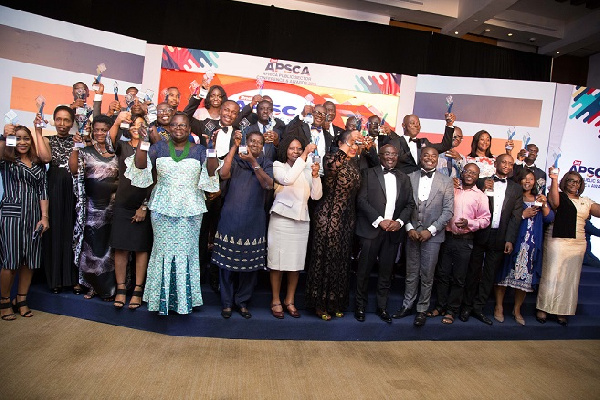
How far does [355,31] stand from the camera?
823cm

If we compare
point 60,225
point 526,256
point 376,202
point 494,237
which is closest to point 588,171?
point 526,256

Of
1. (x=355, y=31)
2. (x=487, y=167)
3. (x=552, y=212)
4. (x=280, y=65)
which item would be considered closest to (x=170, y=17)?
(x=280, y=65)

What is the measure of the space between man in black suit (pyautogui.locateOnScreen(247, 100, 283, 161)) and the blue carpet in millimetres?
1317

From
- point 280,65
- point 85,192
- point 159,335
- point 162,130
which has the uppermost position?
point 280,65

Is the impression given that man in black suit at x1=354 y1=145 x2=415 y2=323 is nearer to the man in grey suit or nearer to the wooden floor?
the man in grey suit

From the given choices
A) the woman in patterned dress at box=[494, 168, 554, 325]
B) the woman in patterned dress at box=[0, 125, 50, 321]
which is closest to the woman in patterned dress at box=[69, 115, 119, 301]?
the woman in patterned dress at box=[0, 125, 50, 321]

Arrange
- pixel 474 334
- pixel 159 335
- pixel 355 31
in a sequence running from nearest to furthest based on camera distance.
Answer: pixel 159 335 → pixel 474 334 → pixel 355 31

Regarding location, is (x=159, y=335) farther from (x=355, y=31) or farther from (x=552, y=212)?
(x=355, y=31)

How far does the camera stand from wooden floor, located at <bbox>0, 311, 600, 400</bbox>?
9.68 ft

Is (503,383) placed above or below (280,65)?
below

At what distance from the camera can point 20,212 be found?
3.79 m

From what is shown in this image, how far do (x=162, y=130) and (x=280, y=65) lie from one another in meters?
3.97

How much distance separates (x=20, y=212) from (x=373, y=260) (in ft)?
10.00

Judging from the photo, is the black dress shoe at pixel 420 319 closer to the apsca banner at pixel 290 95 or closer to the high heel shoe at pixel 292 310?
the high heel shoe at pixel 292 310
